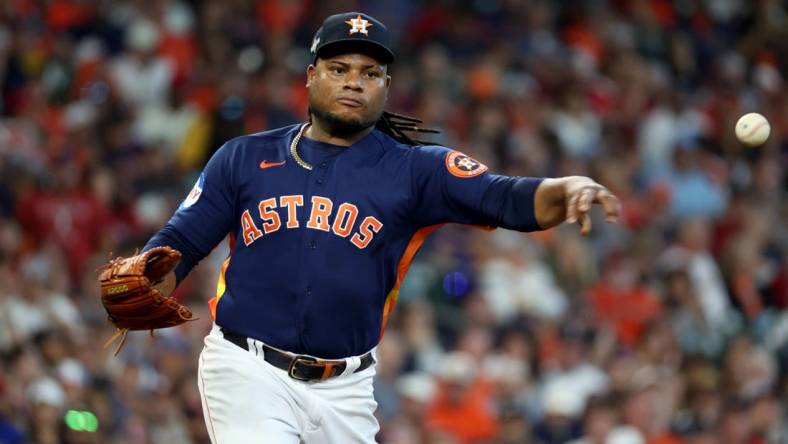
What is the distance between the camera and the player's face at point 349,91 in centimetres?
533

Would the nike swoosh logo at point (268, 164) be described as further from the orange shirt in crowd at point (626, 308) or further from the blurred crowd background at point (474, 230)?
the orange shirt in crowd at point (626, 308)

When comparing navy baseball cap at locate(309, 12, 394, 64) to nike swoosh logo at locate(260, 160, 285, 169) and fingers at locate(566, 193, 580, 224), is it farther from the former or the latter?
fingers at locate(566, 193, 580, 224)

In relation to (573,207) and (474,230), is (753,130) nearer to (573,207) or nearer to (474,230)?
(573,207)

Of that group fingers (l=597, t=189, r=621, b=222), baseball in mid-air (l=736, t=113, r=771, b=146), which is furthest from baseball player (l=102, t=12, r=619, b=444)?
baseball in mid-air (l=736, t=113, r=771, b=146)

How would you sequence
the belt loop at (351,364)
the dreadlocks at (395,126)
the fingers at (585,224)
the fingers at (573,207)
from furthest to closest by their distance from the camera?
the dreadlocks at (395,126) → the belt loop at (351,364) → the fingers at (573,207) → the fingers at (585,224)

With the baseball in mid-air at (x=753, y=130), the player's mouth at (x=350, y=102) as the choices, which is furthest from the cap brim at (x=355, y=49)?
the baseball in mid-air at (x=753, y=130)

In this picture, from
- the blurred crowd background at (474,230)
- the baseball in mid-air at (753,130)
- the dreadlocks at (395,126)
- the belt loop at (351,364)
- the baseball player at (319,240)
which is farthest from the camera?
the blurred crowd background at (474,230)

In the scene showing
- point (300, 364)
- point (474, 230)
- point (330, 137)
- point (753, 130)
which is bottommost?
point (300, 364)

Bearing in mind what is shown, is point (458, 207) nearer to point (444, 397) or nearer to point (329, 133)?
point (329, 133)

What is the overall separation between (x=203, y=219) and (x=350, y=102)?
68 cm

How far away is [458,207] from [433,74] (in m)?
8.69

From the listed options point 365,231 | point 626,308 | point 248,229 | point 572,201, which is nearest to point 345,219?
point 365,231

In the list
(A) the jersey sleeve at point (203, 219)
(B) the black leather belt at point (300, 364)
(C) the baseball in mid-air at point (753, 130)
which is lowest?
(B) the black leather belt at point (300, 364)

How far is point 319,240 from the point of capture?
17.0ft
